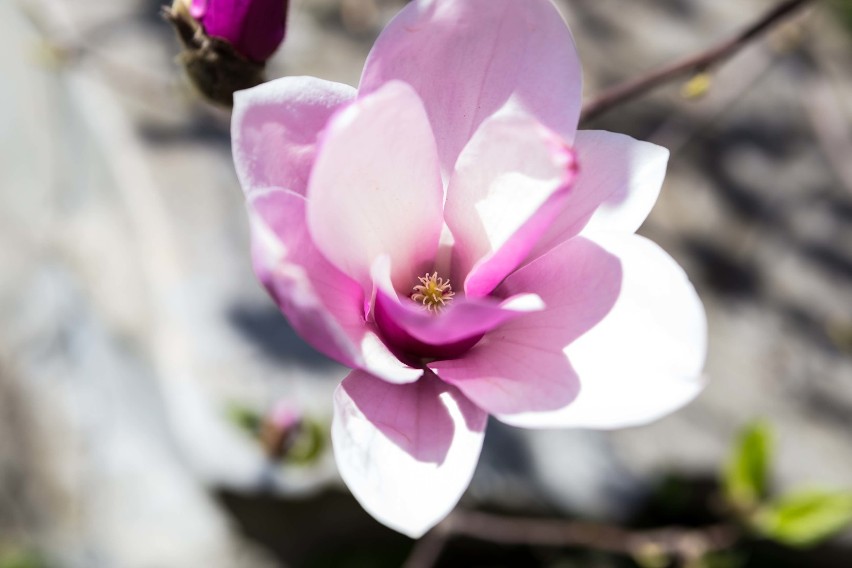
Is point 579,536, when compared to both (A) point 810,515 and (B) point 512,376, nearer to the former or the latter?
(A) point 810,515

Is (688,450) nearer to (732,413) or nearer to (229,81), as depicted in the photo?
(732,413)

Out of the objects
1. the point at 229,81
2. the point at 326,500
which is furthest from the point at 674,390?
the point at 326,500

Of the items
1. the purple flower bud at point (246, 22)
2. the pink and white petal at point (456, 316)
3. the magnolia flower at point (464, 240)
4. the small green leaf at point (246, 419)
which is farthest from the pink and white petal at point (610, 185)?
the small green leaf at point (246, 419)

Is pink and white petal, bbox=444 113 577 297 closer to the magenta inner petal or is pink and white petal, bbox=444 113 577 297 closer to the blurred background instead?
the magenta inner petal

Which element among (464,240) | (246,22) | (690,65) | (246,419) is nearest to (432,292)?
(464,240)

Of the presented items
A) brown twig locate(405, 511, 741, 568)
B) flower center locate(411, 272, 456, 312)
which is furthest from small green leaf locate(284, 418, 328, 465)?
flower center locate(411, 272, 456, 312)

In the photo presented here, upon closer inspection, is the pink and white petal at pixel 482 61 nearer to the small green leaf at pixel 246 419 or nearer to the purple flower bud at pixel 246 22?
the purple flower bud at pixel 246 22

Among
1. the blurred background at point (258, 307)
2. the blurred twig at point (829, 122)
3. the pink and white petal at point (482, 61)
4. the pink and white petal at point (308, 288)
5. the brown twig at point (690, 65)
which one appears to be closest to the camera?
the pink and white petal at point (308, 288)
